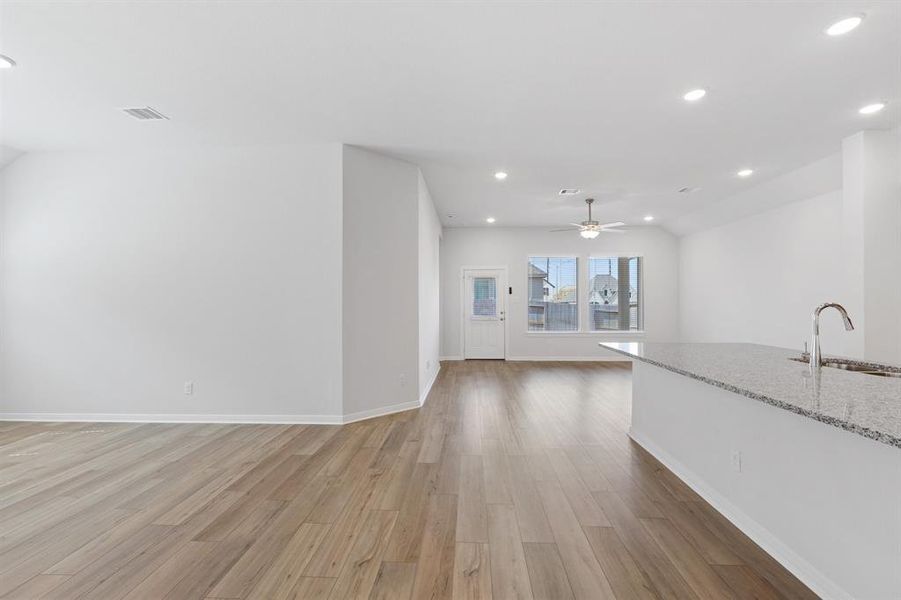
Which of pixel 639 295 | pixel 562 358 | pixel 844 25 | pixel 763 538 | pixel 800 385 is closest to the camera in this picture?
pixel 800 385

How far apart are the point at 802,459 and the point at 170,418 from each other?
17.0 feet

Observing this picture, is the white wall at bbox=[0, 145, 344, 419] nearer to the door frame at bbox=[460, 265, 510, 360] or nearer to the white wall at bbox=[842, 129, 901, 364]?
the door frame at bbox=[460, 265, 510, 360]

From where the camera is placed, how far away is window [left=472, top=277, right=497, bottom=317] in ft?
27.8

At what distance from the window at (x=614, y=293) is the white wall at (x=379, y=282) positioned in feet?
17.3

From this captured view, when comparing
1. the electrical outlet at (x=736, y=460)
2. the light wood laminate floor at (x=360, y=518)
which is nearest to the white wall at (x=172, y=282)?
the light wood laminate floor at (x=360, y=518)

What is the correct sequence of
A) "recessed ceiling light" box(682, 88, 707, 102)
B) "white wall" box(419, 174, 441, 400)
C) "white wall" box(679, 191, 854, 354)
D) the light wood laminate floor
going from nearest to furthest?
the light wood laminate floor → "recessed ceiling light" box(682, 88, 707, 102) → "white wall" box(419, 174, 441, 400) → "white wall" box(679, 191, 854, 354)

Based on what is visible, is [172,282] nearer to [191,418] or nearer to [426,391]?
[191,418]

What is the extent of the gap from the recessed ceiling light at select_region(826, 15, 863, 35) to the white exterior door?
6260 millimetres

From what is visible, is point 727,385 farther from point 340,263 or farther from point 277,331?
point 277,331

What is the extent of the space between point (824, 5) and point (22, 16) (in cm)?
454

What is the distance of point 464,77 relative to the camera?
9.31ft

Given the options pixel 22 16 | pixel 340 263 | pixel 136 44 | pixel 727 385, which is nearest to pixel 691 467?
pixel 727 385

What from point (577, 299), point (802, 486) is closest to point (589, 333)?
point (577, 299)

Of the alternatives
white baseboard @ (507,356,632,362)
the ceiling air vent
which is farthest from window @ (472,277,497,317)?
the ceiling air vent
